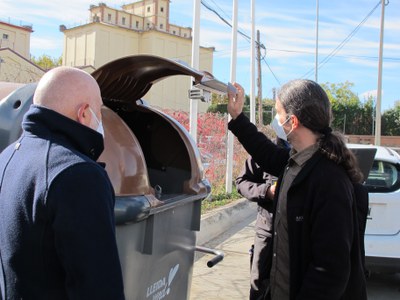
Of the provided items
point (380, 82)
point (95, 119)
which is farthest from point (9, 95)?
point (380, 82)

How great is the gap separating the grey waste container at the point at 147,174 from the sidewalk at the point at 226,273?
2.00m

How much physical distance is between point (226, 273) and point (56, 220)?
4.40m

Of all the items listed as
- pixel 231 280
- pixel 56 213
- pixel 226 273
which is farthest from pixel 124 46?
pixel 56 213

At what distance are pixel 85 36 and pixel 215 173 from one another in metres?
52.6

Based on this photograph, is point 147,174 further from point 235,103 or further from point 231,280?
point 231,280

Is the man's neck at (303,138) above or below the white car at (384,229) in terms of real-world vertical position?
above

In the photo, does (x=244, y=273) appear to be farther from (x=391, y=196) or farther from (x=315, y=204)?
(x=315, y=204)

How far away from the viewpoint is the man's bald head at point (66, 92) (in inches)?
60.2

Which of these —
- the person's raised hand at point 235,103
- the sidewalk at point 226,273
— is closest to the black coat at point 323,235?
the person's raised hand at point 235,103

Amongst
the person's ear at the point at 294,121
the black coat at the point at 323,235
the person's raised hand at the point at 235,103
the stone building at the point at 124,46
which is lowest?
the black coat at the point at 323,235

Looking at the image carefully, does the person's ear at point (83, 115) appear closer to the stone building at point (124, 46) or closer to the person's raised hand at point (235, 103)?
the person's raised hand at point (235, 103)

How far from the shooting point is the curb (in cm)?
664

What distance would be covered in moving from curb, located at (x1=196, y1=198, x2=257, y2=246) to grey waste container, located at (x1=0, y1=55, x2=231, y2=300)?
3417 millimetres

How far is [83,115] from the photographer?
157 centimetres
